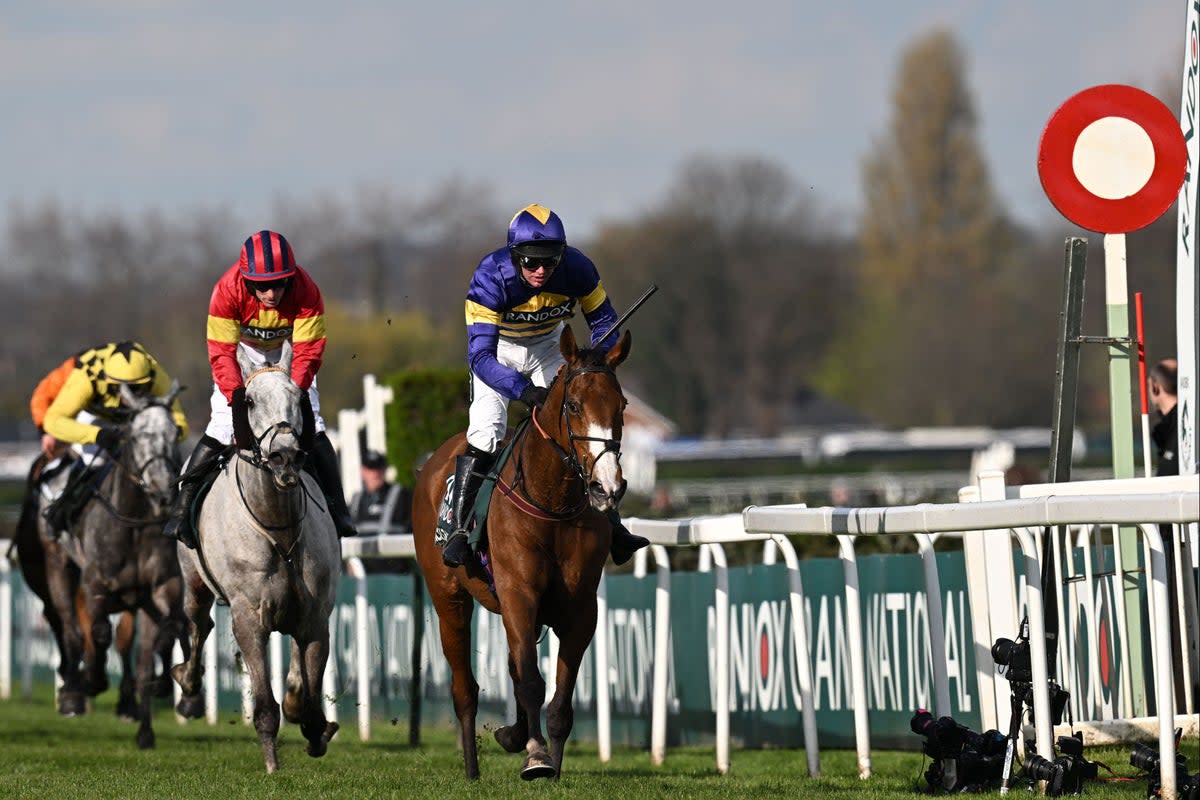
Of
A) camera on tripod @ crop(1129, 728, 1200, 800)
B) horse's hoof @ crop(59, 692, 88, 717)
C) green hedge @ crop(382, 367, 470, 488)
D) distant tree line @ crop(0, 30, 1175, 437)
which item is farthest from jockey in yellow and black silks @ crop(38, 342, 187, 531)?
distant tree line @ crop(0, 30, 1175, 437)

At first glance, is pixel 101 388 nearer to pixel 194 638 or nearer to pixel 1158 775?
pixel 194 638

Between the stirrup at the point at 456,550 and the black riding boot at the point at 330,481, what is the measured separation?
4.80 ft

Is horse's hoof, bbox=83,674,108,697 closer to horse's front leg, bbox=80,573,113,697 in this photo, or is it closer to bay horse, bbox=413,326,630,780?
horse's front leg, bbox=80,573,113,697

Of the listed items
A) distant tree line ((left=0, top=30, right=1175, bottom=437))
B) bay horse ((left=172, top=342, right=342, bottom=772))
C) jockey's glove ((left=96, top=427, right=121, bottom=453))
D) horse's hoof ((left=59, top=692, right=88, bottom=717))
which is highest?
distant tree line ((left=0, top=30, right=1175, bottom=437))

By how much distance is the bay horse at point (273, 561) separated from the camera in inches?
304

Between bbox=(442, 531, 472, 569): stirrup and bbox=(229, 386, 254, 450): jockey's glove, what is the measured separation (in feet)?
3.56

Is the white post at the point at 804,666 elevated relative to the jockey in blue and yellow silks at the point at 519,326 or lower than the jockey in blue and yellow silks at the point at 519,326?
lower

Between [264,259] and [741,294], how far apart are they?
56.4m

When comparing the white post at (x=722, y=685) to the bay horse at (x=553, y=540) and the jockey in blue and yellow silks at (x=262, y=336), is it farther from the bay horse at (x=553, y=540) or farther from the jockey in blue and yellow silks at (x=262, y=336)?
the jockey in blue and yellow silks at (x=262, y=336)

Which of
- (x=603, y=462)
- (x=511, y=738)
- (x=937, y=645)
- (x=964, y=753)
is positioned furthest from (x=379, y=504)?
(x=964, y=753)

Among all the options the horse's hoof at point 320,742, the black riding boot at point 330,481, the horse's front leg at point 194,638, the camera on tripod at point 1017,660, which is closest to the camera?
the camera on tripod at point 1017,660

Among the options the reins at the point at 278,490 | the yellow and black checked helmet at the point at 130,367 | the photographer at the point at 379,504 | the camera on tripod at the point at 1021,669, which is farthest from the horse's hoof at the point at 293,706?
the photographer at the point at 379,504

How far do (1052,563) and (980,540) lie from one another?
1.08ft

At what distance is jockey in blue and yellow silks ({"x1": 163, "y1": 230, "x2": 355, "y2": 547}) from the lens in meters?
8.29
